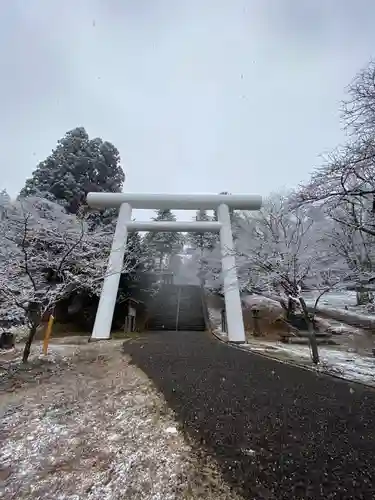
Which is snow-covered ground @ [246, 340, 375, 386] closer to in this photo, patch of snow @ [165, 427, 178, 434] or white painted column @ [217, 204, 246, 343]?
white painted column @ [217, 204, 246, 343]

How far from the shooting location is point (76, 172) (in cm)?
1504

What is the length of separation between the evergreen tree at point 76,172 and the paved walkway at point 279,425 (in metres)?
11.5

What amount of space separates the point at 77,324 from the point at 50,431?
35.7 ft

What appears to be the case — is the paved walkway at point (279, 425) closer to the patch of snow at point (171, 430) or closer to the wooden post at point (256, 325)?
the patch of snow at point (171, 430)

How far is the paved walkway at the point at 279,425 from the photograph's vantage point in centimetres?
203

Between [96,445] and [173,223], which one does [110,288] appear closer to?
[173,223]

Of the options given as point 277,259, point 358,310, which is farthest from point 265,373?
point 358,310

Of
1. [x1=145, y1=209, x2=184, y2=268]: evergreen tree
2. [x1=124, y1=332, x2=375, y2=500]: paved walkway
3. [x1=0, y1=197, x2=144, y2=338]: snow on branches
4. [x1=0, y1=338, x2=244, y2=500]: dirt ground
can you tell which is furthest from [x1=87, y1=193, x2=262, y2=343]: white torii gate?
[x1=145, y1=209, x2=184, y2=268]: evergreen tree

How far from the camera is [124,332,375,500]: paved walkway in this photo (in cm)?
203

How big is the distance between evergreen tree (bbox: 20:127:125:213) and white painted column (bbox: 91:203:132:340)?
4.15m

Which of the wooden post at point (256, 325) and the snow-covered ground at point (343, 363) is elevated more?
the wooden post at point (256, 325)

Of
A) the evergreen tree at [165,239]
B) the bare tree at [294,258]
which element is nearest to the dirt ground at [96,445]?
the bare tree at [294,258]

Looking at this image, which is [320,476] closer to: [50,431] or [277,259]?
[50,431]

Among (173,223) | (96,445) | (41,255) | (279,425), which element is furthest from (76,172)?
(279,425)
